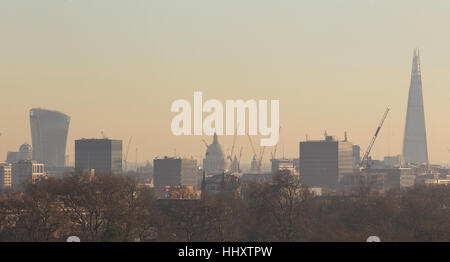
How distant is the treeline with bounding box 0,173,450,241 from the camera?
85.8 metres

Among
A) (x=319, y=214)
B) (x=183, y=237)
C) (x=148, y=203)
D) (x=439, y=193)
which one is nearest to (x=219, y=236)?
(x=183, y=237)

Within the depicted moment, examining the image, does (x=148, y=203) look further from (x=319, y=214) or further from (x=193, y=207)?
→ (x=319, y=214)

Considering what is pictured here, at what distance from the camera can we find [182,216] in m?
93.9

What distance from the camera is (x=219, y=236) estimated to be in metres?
87.4

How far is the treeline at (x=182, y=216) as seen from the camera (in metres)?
85.8
